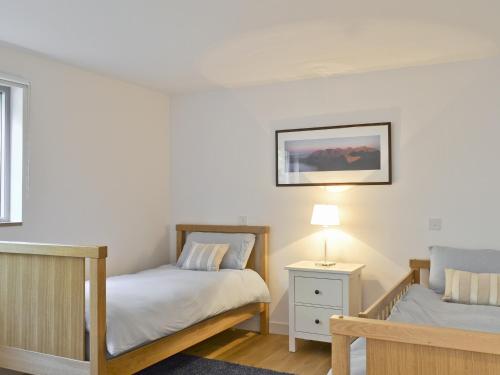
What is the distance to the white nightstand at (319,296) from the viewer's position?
12.3 ft

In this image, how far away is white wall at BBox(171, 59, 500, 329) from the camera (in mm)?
3662

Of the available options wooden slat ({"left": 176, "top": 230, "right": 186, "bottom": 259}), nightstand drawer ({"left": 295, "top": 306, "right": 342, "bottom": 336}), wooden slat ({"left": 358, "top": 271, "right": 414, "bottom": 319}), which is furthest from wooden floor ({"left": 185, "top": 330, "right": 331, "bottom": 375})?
wooden slat ({"left": 176, "top": 230, "right": 186, "bottom": 259})

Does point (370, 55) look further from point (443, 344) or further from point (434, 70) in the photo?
point (443, 344)

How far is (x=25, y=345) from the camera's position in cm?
270

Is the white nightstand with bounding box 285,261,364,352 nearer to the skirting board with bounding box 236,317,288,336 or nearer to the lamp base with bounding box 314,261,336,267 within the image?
the lamp base with bounding box 314,261,336,267

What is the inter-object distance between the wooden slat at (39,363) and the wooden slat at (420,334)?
1516mm

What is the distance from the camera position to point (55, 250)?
8.43ft

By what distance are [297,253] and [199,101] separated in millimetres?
1762

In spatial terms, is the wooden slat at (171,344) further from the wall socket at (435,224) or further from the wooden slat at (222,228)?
the wall socket at (435,224)

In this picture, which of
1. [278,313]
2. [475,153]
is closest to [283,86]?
[475,153]

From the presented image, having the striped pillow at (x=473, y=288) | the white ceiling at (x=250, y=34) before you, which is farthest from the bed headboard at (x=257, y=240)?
the striped pillow at (x=473, y=288)

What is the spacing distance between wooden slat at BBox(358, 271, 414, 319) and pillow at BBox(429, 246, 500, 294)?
181 millimetres

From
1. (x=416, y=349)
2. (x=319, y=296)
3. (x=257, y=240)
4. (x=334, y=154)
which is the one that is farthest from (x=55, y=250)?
(x=334, y=154)

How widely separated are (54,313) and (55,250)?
35 centimetres
